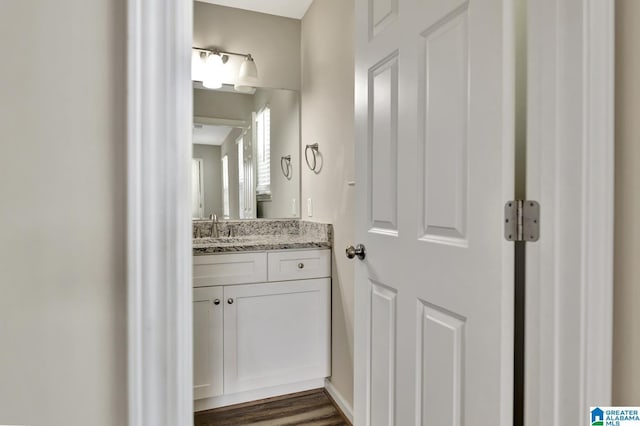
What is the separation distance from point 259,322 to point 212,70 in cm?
171

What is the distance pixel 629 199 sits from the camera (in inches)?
25.4

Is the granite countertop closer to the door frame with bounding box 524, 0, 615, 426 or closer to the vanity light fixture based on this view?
the vanity light fixture

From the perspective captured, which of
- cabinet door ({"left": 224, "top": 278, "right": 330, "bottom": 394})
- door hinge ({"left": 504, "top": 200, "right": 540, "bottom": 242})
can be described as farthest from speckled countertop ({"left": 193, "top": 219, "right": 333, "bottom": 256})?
door hinge ({"left": 504, "top": 200, "right": 540, "bottom": 242})

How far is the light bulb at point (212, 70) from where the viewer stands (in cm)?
238

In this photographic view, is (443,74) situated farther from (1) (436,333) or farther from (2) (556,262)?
(1) (436,333)

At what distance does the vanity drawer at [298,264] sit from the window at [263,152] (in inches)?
27.9

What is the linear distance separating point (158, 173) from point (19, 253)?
164 millimetres

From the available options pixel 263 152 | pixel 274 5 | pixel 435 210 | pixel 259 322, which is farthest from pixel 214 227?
pixel 435 210

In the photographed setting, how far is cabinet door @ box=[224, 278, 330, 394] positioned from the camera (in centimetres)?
193

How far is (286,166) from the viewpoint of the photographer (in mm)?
2617

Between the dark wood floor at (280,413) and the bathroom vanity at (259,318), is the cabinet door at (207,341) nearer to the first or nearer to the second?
the bathroom vanity at (259,318)

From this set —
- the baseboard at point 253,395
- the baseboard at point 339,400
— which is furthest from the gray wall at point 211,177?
the baseboard at point 339,400

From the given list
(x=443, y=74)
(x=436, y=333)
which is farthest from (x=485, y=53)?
(x=436, y=333)

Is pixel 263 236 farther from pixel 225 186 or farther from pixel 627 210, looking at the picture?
Answer: pixel 627 210
